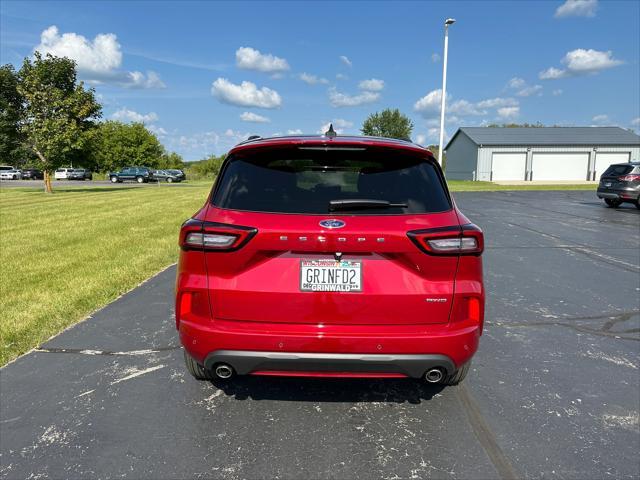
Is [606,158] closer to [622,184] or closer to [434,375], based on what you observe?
[622,184]

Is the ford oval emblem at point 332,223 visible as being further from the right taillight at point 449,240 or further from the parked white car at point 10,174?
the parked white car at point 10,174

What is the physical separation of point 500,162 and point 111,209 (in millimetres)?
42563

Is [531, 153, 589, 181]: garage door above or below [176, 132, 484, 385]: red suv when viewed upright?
above

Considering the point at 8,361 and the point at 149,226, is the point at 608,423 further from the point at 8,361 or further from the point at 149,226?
the point at 149,226

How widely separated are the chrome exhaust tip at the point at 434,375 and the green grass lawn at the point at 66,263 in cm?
348

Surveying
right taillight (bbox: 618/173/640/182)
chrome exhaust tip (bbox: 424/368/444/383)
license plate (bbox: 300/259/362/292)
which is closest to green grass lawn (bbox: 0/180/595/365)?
license plate (bbox: 300/259/362/292)

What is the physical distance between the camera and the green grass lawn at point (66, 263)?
4684 mm

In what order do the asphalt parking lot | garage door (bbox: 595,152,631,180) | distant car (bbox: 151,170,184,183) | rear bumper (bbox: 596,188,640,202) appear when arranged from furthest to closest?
distant car (bbox: 151,170,184,183) < garage door (bbox: 595,152,631,180) < rear bumper (bbox: 596,188,640,202) < the asphalt parking lot

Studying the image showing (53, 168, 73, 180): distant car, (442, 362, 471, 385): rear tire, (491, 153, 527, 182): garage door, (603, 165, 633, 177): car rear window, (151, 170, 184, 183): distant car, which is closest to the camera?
(442, 362, 471, 385): rear tire

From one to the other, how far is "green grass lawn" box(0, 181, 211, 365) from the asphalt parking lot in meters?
0.46

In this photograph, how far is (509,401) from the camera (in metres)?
3.15

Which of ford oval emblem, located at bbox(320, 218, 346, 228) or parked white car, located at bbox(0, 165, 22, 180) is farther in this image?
parked white car, located at bbox(0, 165, 22, 180)

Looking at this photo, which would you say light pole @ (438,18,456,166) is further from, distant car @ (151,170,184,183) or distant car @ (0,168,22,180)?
distant car @ (0,168,22,180)

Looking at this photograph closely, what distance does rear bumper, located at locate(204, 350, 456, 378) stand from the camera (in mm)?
2525
